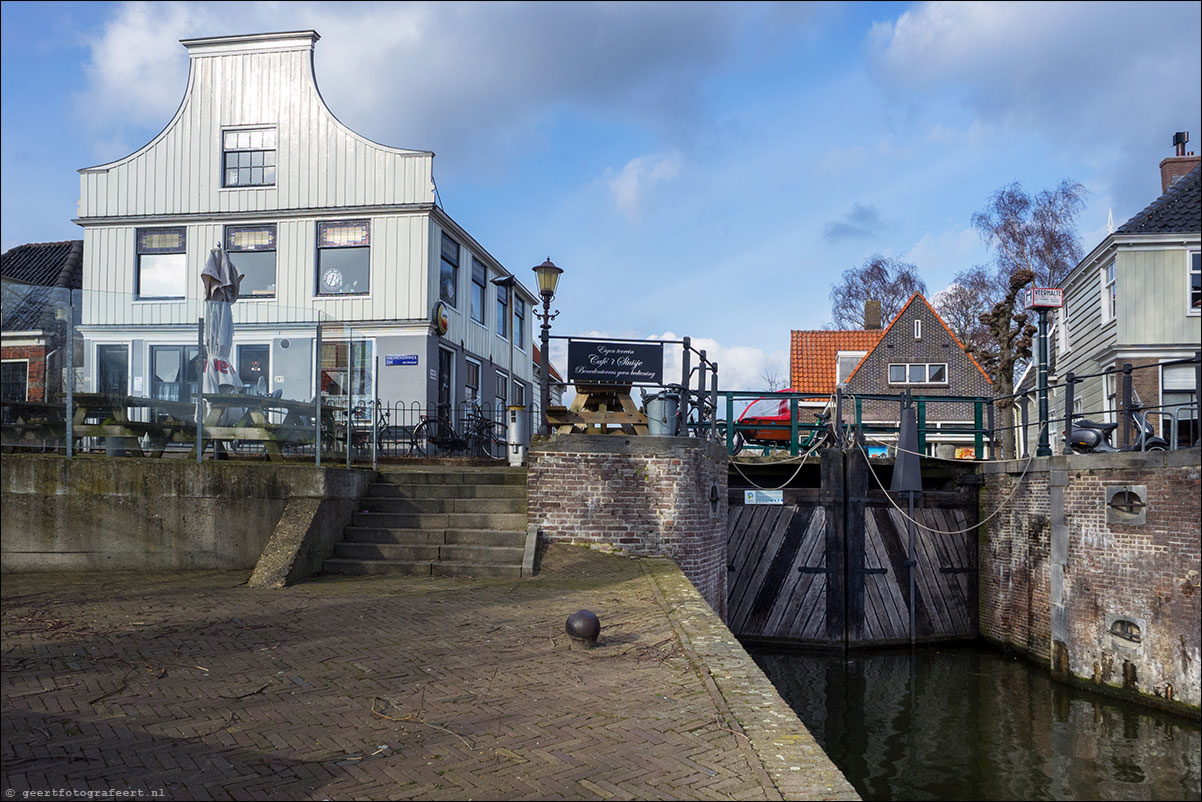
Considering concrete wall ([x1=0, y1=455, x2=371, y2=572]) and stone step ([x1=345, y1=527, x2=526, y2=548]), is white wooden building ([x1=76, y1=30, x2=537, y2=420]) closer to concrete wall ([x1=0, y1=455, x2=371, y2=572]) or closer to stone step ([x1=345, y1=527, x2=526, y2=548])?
stone step ([x1=345, y1=527, x2=526, y2=548])

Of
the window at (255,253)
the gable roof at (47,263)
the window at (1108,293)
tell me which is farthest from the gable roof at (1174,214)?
the gable roof at (47,263)

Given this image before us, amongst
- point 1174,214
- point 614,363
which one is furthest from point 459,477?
point 1174,214

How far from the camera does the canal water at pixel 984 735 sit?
26.9 ft

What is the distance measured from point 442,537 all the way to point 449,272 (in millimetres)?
11071

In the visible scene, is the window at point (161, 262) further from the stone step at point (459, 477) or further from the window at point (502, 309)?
Result: the stone step at point (459, 477)

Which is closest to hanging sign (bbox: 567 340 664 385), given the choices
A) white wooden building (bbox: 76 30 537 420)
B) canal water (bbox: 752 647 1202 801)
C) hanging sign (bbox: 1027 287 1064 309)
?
canal water (bbox: 752 647 1202 801)

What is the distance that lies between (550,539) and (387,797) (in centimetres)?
654

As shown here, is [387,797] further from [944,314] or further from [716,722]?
[944,314]

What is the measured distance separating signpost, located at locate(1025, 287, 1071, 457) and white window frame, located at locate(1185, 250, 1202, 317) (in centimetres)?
866

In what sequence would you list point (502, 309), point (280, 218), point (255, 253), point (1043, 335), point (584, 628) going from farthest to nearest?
point (502, 309) < point (255, 253) < point (280, 218) < point (1043, 335) < point (584, 628)

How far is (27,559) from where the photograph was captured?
904cm

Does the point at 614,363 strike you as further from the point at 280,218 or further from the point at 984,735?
the point at 280,218

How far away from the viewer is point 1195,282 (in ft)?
62.6

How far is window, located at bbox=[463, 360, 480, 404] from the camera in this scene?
69.3 ft
